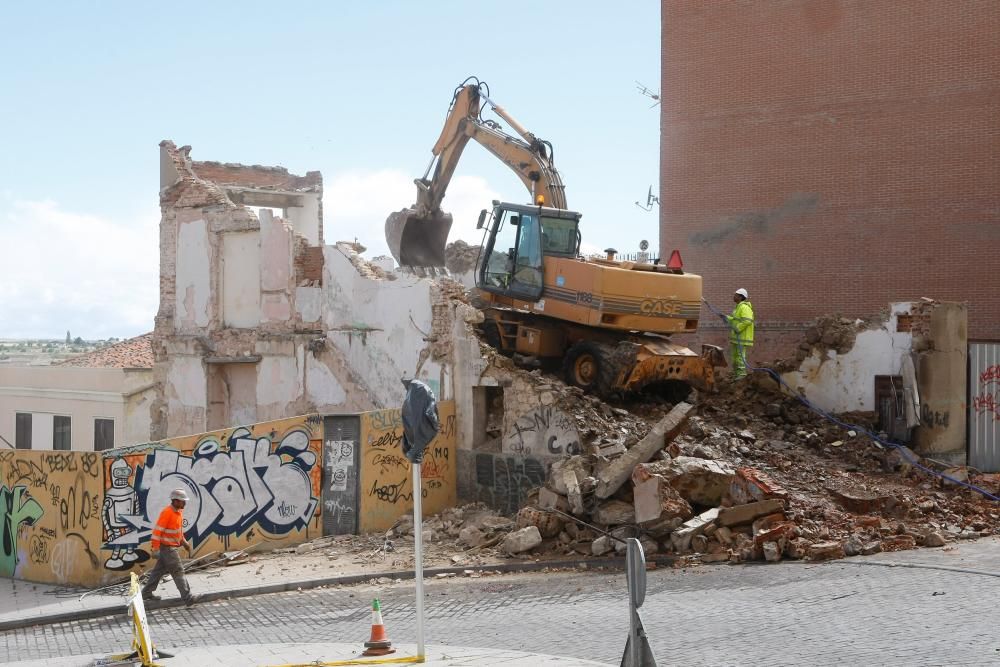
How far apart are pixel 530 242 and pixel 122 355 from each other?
29447 millimetres

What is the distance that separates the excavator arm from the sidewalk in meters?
12.5

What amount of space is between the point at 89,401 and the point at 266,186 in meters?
8.90

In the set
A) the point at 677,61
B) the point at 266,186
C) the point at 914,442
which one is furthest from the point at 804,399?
the point at 266,186

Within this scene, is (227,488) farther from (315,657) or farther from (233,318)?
(233,318)

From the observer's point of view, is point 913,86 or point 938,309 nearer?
point 938,309

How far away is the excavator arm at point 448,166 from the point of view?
22.8 m

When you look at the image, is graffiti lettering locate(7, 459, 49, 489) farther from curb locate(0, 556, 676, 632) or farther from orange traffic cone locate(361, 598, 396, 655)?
orange traffic cone locate(361, 598, 396, 655)

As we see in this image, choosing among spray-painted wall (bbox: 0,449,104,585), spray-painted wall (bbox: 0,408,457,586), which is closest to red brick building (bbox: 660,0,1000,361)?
spray-painted wall (bbox: 0,408,457,586)

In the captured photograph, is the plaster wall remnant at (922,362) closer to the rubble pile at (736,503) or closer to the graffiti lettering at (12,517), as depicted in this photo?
the rubble pile at (736,503)

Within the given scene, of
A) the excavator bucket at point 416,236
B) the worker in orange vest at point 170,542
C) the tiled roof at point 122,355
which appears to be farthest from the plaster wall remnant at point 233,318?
the tiled roof at point 122,355

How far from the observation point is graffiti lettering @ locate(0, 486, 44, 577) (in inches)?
669

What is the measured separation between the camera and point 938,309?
741 inches

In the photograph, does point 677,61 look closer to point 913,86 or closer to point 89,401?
point 913,86

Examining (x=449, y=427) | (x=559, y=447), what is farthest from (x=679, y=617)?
(x=449, y=427)
